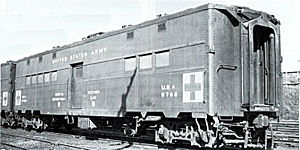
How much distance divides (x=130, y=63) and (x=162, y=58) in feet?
5.20

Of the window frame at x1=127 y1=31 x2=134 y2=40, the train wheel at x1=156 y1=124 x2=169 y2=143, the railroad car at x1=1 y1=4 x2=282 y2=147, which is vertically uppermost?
the window frame at x1=127 y1=31 x2=134 y2=40

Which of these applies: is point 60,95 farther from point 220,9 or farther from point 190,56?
point 220,9

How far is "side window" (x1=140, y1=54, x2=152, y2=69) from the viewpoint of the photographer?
1081 centimetres

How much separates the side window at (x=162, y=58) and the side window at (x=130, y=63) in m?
1.08

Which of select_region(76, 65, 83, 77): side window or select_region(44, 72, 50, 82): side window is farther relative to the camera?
select_region(44, 72, 50, 82): side window

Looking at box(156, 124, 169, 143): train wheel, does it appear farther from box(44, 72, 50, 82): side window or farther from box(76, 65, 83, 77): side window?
box(44, 72, 50, 82): side window

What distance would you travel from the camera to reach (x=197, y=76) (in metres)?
9.30

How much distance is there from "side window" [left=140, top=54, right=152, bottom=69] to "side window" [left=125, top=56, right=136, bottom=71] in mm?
400

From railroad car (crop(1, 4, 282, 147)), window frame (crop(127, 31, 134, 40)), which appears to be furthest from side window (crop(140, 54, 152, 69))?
window frame (crop(127, 31, 134, 40))

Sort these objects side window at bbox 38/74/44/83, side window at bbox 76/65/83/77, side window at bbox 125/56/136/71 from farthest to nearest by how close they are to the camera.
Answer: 1. side window at bbox 38/74/44/83
2. side window at bbox 76/65/83/77
3. side window at bbox 125/56/136/71

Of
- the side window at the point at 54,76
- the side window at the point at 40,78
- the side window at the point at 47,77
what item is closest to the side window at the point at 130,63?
the side window at the point at 54,76

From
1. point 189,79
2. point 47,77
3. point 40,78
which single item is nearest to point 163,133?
point 189,79

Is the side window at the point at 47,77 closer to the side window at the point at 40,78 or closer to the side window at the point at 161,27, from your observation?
the side window at the point at 40,78

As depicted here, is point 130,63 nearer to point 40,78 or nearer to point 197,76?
point 197,76
